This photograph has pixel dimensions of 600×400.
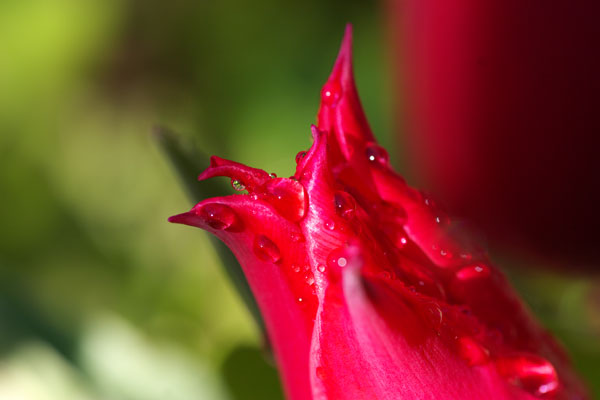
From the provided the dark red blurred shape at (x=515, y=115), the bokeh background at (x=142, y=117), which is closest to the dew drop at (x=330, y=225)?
the dark red blurred shape at (x=515, y=115)

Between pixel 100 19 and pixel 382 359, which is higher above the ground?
pixel 100 19

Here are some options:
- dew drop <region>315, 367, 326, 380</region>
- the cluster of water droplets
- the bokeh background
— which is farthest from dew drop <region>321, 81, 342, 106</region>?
the bokeh background

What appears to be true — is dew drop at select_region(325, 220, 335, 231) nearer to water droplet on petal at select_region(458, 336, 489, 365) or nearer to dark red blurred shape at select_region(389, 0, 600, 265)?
water droplet on petal at select_region(458, 336, 489, 365)

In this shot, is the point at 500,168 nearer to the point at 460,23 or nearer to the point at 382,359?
the point at 460,23

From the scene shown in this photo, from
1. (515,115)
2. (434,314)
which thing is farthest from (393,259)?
(515,115)

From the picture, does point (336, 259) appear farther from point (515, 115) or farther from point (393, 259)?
point (515, 115)

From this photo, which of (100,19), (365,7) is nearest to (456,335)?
(365,7)
